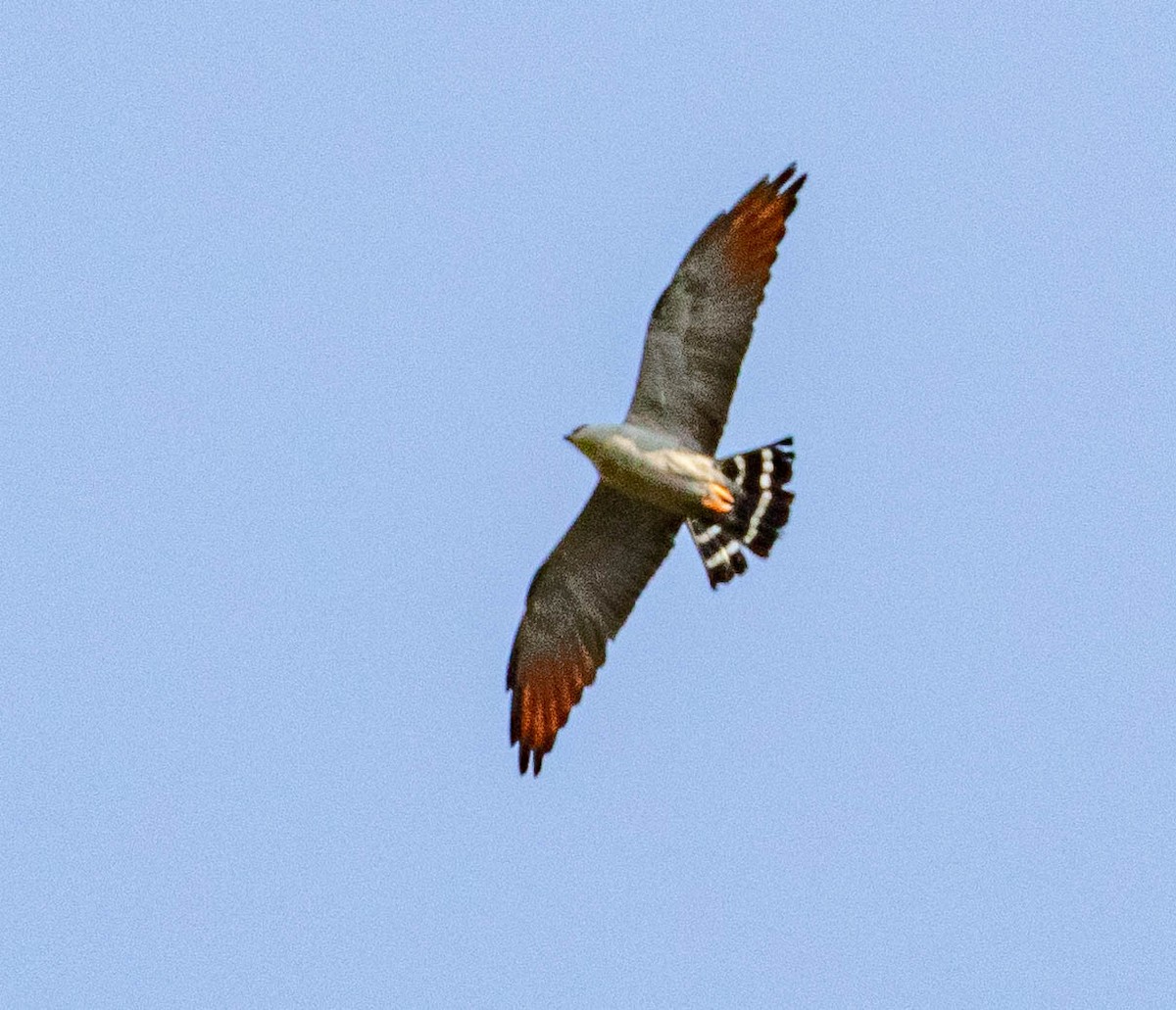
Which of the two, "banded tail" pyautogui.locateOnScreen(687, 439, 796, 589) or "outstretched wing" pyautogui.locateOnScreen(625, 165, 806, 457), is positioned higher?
"outstretched wing" pyautogui.locateOnScreen(625, 165, 806, 457)

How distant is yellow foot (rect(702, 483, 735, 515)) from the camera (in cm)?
1590

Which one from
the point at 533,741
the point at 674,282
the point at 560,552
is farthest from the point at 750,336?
the point at 533,741

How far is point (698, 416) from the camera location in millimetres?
15836

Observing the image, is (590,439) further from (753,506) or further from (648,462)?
(753,506)

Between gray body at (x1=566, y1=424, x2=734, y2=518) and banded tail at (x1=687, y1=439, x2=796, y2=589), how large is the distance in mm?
157

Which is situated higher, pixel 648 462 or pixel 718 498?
pixel 648 462

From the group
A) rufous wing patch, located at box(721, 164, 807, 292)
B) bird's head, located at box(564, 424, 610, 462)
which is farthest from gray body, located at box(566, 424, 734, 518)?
rufous wing patch, located at box(721, 164, 807, 292)

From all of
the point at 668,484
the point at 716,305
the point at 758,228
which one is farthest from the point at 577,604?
the point at 758,228

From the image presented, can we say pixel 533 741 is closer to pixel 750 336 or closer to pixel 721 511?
pixel 721 511

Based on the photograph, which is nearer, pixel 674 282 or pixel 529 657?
pixel 674 282

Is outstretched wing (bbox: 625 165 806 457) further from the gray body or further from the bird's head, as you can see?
the bird's head

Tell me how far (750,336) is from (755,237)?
80 centimetres

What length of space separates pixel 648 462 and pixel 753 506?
973 mm

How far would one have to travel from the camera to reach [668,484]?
15.8m
